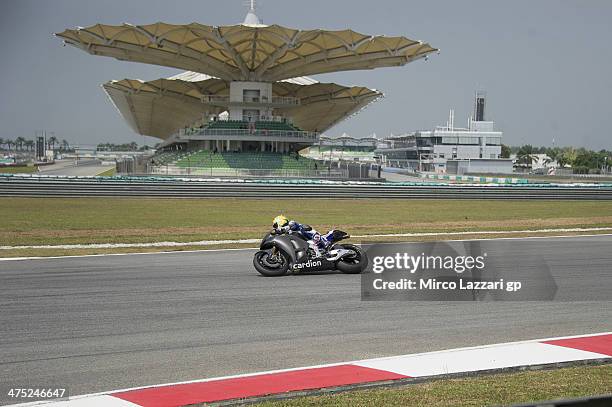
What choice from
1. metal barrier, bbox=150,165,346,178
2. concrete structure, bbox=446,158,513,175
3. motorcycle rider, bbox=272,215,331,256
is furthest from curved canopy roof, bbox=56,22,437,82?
concrete structure, bbox=446,158,513,175

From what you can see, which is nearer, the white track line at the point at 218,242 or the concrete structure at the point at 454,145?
the white track line at the point at 218,242

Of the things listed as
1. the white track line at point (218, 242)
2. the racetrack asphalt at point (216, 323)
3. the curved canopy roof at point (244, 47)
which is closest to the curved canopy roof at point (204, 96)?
the curved canopy roof at point (244, 47)

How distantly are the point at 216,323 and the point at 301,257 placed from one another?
441cm

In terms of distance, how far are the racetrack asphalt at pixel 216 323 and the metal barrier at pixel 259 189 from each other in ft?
88.1

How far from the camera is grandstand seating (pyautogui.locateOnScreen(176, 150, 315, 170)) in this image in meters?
73.4

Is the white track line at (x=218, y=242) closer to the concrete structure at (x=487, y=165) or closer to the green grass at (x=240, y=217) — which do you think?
the green grass at (x=240, y=217)

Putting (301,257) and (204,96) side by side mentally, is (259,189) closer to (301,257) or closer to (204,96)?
(301,257)

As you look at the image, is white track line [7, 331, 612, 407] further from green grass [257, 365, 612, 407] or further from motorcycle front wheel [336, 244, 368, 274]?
motorcycle front wheel [336, 244, 368, 274]

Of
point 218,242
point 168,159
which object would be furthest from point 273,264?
point 168,159

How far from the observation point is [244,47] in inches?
2790

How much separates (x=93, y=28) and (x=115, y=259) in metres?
48.8

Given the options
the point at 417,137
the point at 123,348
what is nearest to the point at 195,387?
the point at 123,348

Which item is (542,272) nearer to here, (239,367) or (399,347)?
(399,347)

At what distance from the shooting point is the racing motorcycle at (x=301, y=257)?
1355 centimetres
